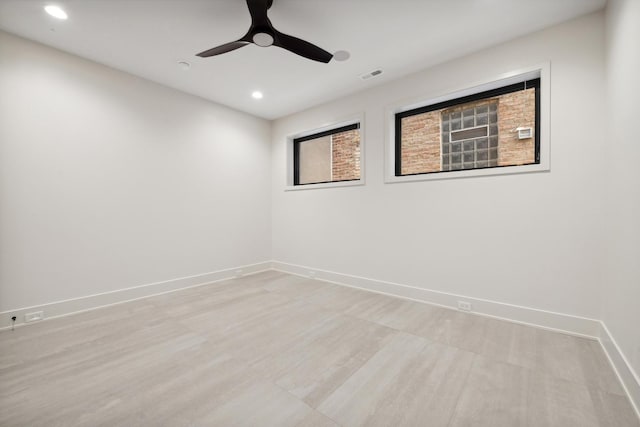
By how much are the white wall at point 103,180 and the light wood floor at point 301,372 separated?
61 cm

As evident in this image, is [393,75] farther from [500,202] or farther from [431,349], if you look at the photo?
[431,349]

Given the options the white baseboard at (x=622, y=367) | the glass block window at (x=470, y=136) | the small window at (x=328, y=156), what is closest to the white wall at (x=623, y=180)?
the white baseboard at (x=622, y=367)

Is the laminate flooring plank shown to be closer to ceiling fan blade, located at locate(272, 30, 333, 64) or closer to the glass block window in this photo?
the glass block window

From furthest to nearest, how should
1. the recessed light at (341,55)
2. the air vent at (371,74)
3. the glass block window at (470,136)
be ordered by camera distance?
the air vent at (371,74) < the glass block window at (470,136) < the recessed light at (341,55)

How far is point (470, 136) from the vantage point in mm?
3094

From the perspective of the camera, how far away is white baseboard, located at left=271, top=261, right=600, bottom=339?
2.27 m

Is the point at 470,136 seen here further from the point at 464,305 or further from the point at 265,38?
the point at 265,38

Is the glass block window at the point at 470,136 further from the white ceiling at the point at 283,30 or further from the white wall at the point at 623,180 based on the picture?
the white wall at the point at 623,180

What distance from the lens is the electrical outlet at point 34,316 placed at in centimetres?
255

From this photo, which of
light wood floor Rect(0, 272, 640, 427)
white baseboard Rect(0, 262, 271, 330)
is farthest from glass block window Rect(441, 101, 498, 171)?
white baseboard Rect(0, 262, 271, 330)

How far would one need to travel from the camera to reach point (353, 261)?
3803 millimetres

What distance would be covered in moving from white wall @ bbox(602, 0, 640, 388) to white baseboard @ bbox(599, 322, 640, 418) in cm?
4

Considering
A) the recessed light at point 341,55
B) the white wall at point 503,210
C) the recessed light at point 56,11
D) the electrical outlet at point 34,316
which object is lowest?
the electrical outlet at point 34,316

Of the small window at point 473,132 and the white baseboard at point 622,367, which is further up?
the small window at point 473,132
